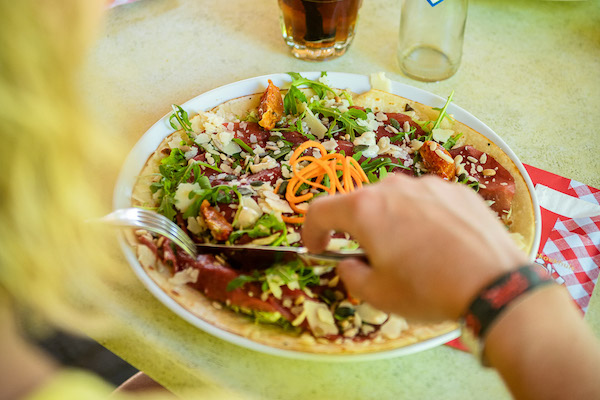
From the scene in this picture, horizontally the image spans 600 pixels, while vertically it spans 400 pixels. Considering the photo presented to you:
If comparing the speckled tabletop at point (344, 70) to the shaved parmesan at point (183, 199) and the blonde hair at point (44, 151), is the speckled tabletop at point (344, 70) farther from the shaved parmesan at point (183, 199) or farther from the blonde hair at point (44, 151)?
the blonde hair at point (44, 151)

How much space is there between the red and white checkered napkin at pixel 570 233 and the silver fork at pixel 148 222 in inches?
29.5

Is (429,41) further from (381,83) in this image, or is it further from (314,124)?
(314,124)

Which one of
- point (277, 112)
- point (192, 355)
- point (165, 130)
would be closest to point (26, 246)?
point (192, 355)

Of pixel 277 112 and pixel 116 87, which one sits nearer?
pixel 277 112

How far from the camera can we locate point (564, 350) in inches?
34.9

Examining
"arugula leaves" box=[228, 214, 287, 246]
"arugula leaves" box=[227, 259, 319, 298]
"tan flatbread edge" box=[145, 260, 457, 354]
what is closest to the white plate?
"tan flatbread edge" box=[145, 260, 457, 354]

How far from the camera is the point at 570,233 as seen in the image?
165 cm

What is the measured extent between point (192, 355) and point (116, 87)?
1.24m

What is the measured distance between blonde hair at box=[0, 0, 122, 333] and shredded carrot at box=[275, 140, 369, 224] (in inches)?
24.3

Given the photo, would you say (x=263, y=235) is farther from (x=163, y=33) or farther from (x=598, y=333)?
(x=163, y=33)

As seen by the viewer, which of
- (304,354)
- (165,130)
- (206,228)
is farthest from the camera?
(165,130)

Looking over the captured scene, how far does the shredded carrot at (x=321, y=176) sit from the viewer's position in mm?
1495

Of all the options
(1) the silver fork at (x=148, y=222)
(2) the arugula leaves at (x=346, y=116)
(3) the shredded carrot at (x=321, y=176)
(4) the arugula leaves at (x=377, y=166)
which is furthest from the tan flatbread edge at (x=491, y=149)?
(1) the silver fork at (x=148, y=222)

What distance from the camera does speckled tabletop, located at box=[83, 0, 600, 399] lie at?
1324mm
